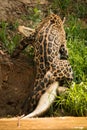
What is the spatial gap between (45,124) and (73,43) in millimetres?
4372

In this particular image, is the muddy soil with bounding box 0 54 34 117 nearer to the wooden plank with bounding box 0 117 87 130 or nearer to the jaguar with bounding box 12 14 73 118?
the jaguar with bounding box 12 14 73 118

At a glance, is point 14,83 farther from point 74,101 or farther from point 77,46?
point 74,101

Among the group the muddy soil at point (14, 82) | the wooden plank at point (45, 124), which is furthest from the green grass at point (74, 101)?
the wooden plank at point (45, 124)

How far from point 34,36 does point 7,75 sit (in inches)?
35.0

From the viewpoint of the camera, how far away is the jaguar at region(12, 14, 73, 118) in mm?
8398

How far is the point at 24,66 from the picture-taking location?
957 centimetres

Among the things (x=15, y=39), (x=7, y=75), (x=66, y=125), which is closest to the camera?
(x=66, y=125)

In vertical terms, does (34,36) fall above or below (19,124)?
above

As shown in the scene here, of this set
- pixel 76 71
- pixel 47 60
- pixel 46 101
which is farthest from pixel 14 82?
pixel 46 101

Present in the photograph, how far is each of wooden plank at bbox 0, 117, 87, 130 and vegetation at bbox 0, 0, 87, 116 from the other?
1564mm

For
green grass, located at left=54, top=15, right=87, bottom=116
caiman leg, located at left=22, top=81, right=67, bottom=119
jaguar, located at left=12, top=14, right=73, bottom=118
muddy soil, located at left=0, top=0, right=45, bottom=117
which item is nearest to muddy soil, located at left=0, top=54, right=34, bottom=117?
muddy soil, located at left=0, top=0, right=45, bottom=117

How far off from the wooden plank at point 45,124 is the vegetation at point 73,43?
156 cm

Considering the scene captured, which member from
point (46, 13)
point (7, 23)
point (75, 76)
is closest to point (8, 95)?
point (75, 76)

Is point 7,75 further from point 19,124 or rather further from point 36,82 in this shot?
point 19,124
